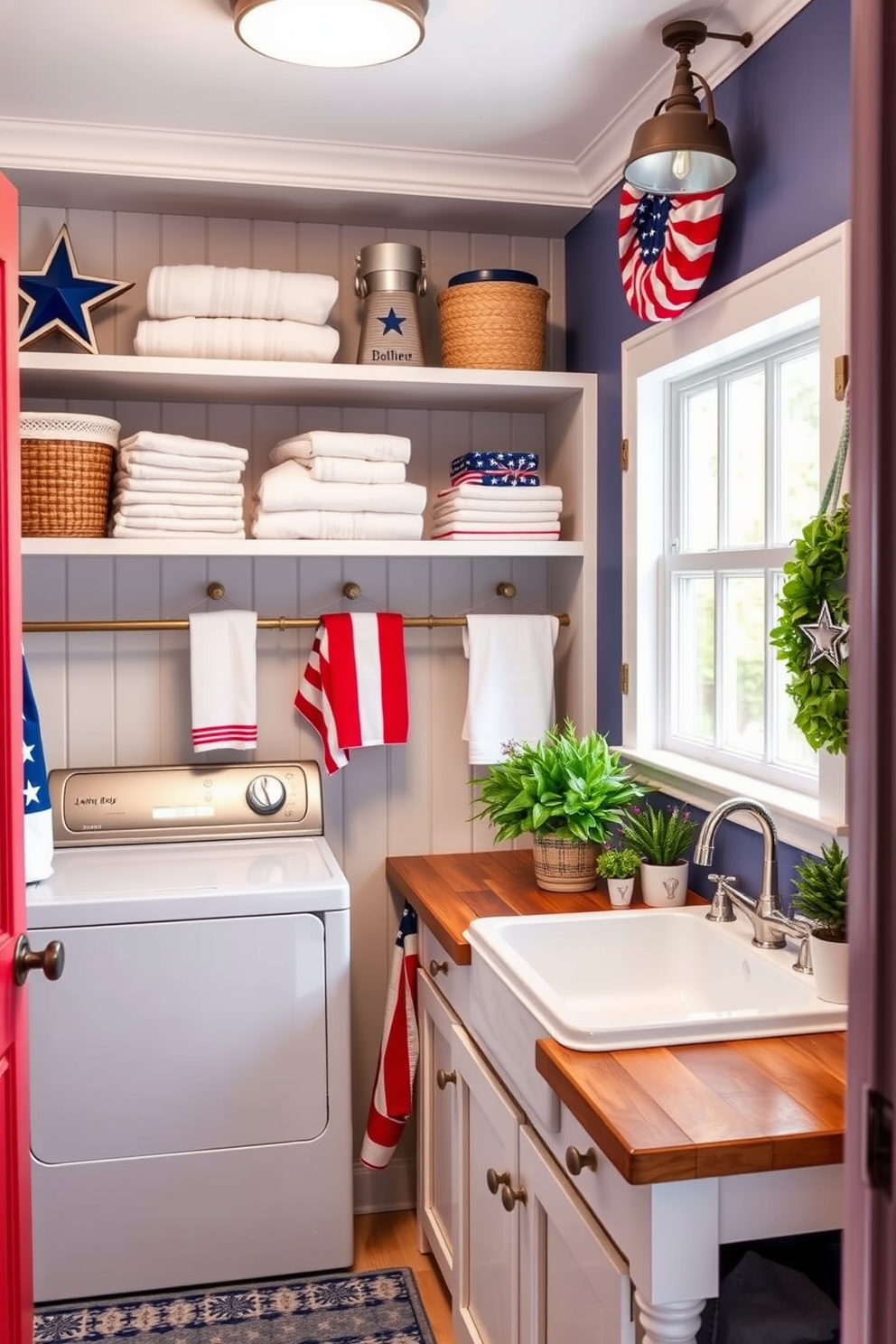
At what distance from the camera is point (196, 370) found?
2.59 metres

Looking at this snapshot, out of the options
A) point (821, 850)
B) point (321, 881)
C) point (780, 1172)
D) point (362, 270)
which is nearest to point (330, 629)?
point (321, 881)

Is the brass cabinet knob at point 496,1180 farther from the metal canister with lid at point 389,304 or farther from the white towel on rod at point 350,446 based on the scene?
the metal canister with lid at point 389,304

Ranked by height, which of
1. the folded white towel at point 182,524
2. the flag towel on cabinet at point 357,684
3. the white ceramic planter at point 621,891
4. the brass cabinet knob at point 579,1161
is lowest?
the brass cabinet knob at point 579,1161

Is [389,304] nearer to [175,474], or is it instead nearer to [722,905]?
[175,474]

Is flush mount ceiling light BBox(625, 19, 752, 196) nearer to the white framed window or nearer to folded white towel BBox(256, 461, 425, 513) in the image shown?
the white framed window

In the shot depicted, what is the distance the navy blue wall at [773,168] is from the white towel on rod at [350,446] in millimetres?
473

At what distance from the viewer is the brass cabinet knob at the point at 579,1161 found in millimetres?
1517

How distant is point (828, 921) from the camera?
1.71 m

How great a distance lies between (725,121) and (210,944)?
180 centimetres

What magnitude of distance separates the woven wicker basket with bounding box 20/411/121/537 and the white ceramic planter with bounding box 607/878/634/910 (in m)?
1.29

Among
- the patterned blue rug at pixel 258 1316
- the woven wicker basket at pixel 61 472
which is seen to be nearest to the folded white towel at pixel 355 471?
the woven wicker basket at pixel 61 472

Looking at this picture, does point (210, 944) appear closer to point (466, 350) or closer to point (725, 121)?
point (466, 350)

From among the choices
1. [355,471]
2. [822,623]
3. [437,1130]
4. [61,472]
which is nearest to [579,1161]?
[822,623]

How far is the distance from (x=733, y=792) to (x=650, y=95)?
1.29 metres
